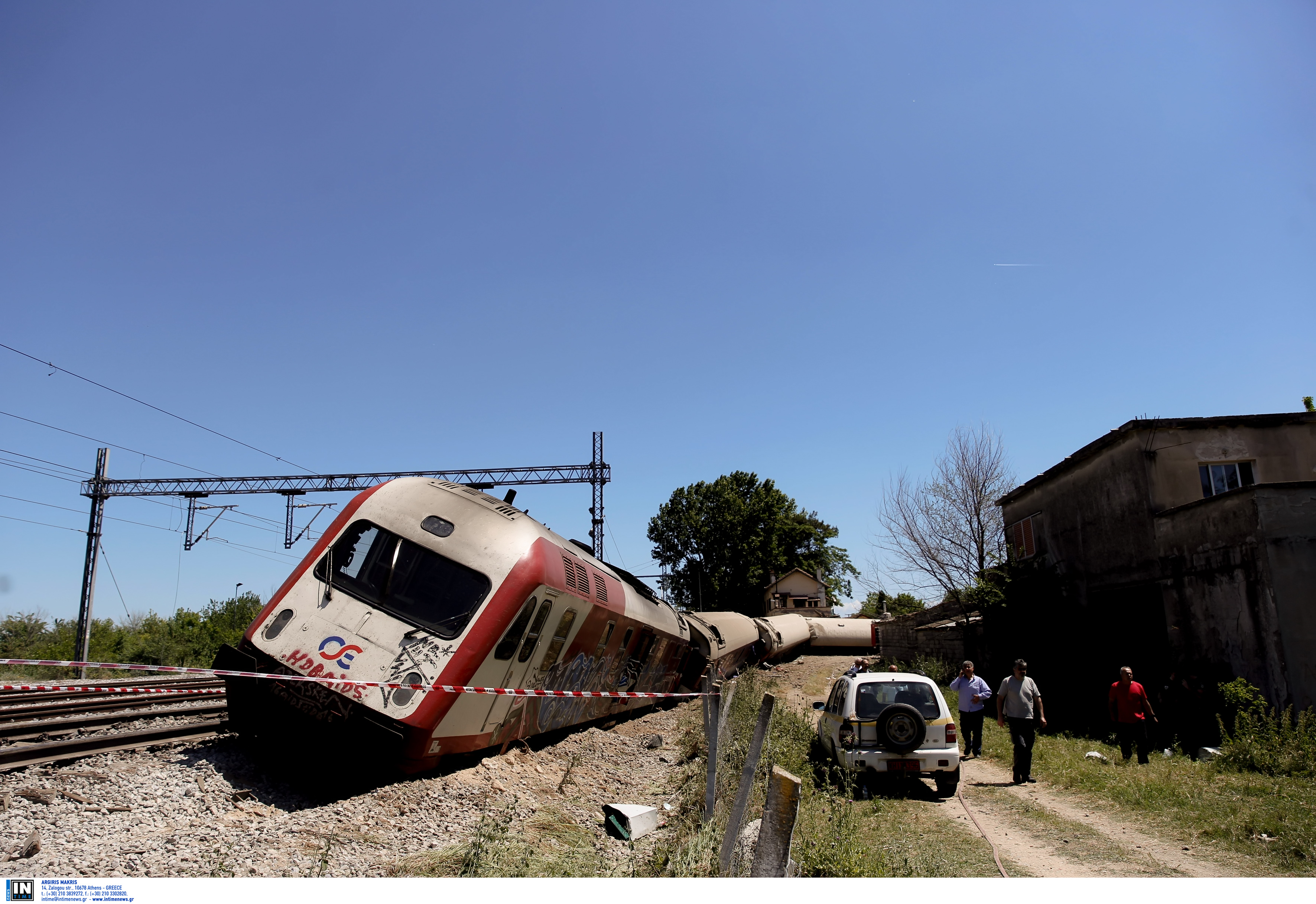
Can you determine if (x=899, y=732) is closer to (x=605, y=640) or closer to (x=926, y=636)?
(x=605, y=640)

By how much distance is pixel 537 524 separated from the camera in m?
9.33

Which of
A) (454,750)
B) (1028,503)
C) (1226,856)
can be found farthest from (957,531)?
(454,750)

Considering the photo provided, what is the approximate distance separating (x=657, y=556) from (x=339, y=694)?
174 feet

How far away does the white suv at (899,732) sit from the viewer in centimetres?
925

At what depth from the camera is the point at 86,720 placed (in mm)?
10125

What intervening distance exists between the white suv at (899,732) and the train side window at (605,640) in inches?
130

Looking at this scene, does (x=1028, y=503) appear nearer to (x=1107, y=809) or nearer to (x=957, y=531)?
(x=957, y=531)

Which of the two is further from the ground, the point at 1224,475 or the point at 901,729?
the point at 1224,475

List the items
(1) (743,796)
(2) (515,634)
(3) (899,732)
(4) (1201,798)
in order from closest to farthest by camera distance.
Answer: (1) (743,796), (2) (515,634), (4) (1201,798), (3) (899,732)

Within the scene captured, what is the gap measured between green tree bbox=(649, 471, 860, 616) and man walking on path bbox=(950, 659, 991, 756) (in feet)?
137

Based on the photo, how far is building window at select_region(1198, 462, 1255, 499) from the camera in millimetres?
16688

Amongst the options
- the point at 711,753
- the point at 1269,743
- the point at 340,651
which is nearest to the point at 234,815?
the point at 340,651

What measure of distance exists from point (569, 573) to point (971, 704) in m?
6.90

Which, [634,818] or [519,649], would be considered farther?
[519,649]
